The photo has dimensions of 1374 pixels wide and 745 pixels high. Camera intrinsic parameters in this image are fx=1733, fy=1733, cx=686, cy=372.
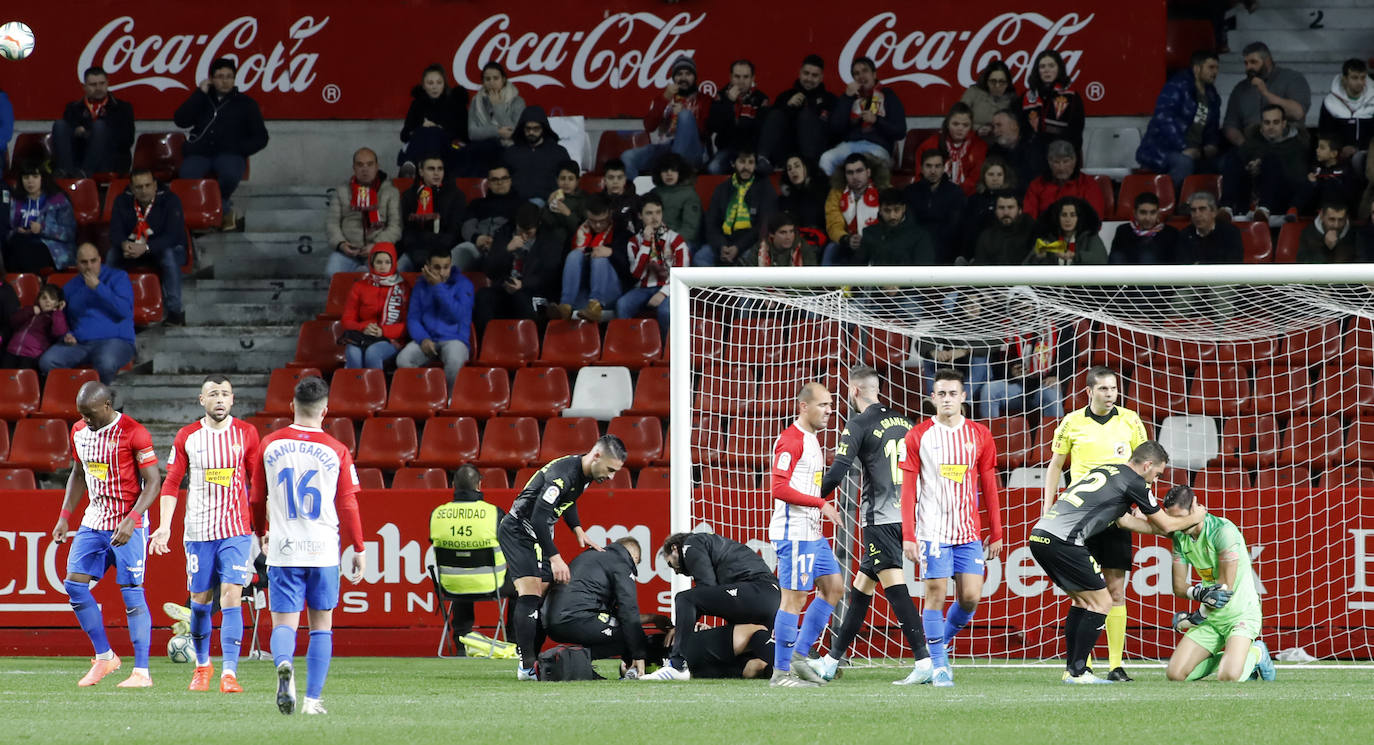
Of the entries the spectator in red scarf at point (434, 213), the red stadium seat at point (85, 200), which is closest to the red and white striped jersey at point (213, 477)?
the spectator in red scarf at point (434, 213)

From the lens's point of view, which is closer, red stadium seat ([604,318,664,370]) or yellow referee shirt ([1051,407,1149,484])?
yellow referee shirt ([1051,407,1149,484])

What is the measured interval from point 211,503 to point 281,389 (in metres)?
5.20

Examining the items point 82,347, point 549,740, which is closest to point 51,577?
point 82,347

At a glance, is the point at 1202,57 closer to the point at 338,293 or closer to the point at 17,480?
the point at 338,293

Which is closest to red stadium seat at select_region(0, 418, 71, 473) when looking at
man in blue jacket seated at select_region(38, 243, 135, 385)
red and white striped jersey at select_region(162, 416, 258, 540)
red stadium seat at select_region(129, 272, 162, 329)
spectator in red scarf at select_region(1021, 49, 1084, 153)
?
man in blue jacket seated at select_region(38, 243, 135, 385)

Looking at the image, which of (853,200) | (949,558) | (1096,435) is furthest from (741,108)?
(949,558)

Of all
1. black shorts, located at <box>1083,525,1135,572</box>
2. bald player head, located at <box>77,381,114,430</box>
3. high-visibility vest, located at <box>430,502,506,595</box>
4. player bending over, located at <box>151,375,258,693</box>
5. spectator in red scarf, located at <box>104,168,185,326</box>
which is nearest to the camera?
player bending over, located at <box>151,375,258,693</box>

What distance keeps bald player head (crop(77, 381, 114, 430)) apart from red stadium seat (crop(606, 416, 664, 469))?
469 cm

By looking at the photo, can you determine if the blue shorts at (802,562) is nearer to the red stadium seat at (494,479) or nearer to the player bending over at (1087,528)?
the player bending over at (1087,528)

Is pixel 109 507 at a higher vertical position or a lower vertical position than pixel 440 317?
lower

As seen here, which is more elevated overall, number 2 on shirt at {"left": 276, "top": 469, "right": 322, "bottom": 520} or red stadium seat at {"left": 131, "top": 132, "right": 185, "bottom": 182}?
red stadium seat at {"left": 131, "top": 132, "right": 185, "bottom": 182}

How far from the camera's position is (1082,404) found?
13.7 metres

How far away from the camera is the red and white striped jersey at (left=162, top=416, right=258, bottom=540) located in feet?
33.2

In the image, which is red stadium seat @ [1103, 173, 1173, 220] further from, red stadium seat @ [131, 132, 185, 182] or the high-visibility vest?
red stadium seat @ [131, 132, 185, 182]
